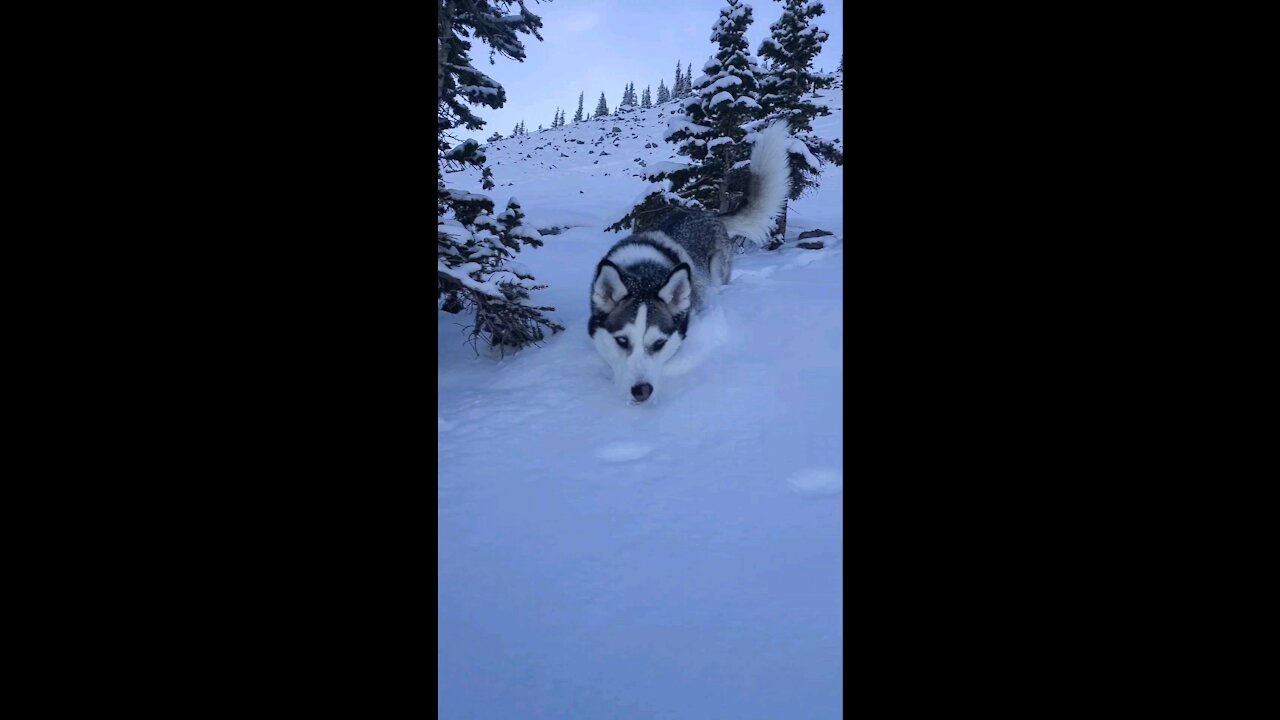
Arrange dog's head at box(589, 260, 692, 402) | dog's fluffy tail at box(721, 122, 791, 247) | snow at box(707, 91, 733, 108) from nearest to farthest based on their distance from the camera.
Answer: dog's head at box(589, 260, 692, 402)
dog's fluffy tail at box(721, 122, 791, 247)
snow at box(707, 91, 733, 108)

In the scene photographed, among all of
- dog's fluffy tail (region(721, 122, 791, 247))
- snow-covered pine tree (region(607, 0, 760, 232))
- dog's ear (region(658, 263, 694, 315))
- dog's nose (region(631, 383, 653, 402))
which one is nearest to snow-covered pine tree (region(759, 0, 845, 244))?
snow-covered pine tree (region(607, 0, 760, 232))

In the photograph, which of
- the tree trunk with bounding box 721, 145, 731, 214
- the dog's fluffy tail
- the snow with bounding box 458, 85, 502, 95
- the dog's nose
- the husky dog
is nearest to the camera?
the dog's nose

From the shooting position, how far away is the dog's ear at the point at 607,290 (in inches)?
207

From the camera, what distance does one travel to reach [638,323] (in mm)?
4840

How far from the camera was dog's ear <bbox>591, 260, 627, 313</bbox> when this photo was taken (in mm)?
5258

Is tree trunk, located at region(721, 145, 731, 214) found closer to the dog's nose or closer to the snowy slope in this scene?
the snowy slope

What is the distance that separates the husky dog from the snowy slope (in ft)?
0.82
